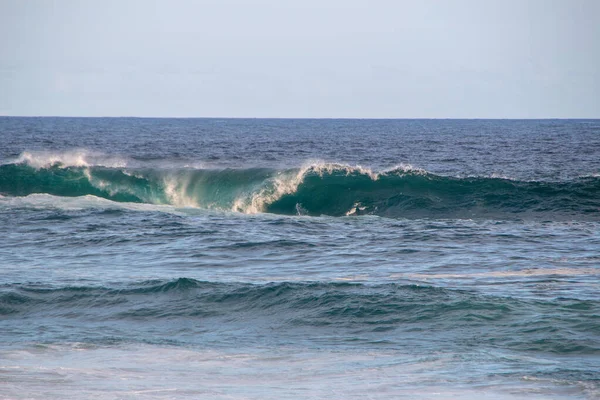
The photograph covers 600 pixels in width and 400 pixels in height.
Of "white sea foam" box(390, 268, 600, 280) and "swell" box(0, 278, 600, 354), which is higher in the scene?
"white sea foam" box(390, 268, 600, 280)

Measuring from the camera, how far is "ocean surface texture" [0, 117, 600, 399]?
23.6 ft

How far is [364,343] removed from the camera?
8680mm

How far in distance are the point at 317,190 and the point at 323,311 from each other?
14278 millimetres

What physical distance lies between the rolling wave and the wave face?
0.10 ft

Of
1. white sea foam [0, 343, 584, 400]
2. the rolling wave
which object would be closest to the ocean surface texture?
white sea foam [0, 343, 584, 400]

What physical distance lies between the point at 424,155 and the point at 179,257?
37.1 metres

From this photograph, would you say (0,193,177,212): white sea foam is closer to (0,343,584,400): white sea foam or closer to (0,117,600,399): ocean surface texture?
(0,117,600,399): ocean surface texture

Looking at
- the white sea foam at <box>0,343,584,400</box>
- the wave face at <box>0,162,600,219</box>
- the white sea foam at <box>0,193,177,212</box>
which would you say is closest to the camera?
the white sea foam at <box>0,343,584,400</box>

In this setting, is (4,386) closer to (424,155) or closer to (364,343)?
(364,343)

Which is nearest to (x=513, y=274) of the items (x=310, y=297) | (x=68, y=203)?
(x=310, y=297)

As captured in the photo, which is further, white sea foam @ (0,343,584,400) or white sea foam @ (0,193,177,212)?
white sea foam @ (0,193,177,212)

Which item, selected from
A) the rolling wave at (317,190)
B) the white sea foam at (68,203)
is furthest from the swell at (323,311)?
the white sea foam at (68,203)

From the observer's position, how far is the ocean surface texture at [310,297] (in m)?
7.20

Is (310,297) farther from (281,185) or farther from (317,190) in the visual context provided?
(281,185)
